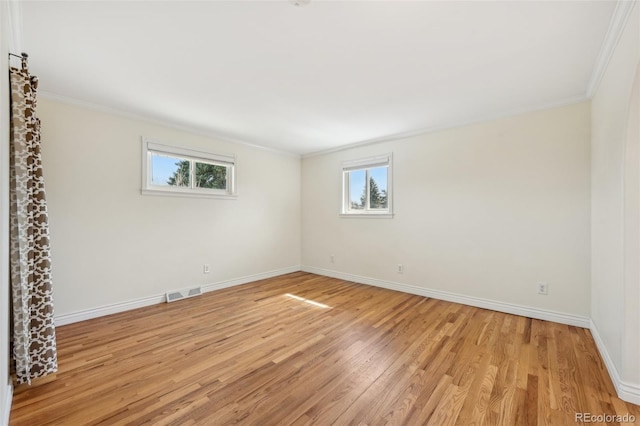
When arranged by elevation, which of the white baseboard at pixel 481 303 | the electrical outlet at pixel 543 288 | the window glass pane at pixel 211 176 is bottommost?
the white baseboard at pixel 481 303

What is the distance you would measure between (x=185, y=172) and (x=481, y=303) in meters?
4.48

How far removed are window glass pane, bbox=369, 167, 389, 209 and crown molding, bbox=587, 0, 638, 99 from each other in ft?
8.26

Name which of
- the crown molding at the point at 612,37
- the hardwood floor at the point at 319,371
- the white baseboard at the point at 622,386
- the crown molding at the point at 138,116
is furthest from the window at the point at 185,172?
the white baseboard at the point at 622,386

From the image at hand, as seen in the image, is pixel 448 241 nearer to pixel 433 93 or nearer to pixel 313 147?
pixel 433 93

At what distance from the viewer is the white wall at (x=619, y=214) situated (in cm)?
165

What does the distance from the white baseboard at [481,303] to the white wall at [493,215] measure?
2.2 inches

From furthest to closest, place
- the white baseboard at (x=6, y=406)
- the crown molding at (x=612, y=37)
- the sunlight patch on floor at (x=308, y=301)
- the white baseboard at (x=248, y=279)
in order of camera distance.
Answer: the white baseboard at (x=248, y=279) → the sunlight patch on floor at (x=308, y=301) → the crown molding at (x=612, y=37) → the white baseboard at (x=6, y=406)

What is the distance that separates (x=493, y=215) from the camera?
3303 millimetres

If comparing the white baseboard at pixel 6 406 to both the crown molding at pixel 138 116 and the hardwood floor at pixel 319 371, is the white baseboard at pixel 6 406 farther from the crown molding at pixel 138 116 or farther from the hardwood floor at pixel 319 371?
the crown molding at pixel 138 116

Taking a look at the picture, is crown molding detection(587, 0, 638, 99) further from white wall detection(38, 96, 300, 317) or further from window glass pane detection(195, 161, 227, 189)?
window glass pane detection(195, 161, 227, 189)

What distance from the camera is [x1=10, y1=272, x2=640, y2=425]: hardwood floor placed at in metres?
1.59

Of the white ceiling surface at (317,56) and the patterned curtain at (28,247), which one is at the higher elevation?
the white ceiling surface at (317,56)

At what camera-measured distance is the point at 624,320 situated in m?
1.70

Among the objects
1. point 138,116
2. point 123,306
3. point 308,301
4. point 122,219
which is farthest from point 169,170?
point 308,301
